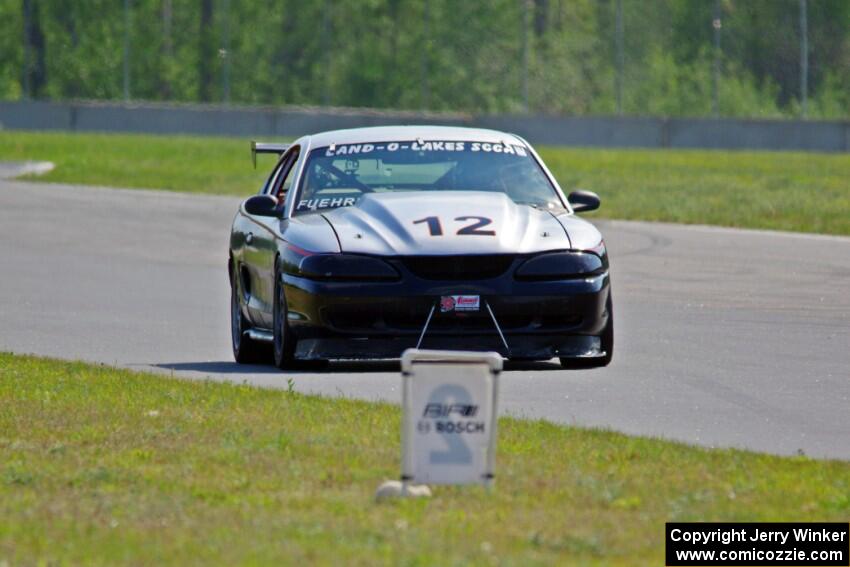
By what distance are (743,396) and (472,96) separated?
46883 millimetres

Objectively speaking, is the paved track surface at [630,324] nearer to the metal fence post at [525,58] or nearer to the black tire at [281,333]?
the black tire at [281,333]

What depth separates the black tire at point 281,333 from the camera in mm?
11523

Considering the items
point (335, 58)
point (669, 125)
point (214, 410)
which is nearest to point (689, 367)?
point (214, 410)

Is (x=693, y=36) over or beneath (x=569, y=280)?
beneath

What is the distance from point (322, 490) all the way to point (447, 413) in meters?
0.62

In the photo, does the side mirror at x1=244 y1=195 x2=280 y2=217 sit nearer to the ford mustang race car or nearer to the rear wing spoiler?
the ford mustang race car

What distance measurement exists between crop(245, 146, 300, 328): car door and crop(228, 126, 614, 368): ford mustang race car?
0.03 meters

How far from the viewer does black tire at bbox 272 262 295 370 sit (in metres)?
11.5

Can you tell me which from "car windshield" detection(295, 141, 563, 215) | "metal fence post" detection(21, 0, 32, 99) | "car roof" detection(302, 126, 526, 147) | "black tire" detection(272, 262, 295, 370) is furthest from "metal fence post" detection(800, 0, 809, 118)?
"black tire" detection(272, 262, 295, 370)

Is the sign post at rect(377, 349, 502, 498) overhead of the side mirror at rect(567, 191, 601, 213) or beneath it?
overhead

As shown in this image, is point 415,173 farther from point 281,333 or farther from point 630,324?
point 630,324

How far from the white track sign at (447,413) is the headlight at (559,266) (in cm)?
407

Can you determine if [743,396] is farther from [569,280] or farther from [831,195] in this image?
[831,195]

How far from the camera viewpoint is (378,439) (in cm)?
877
